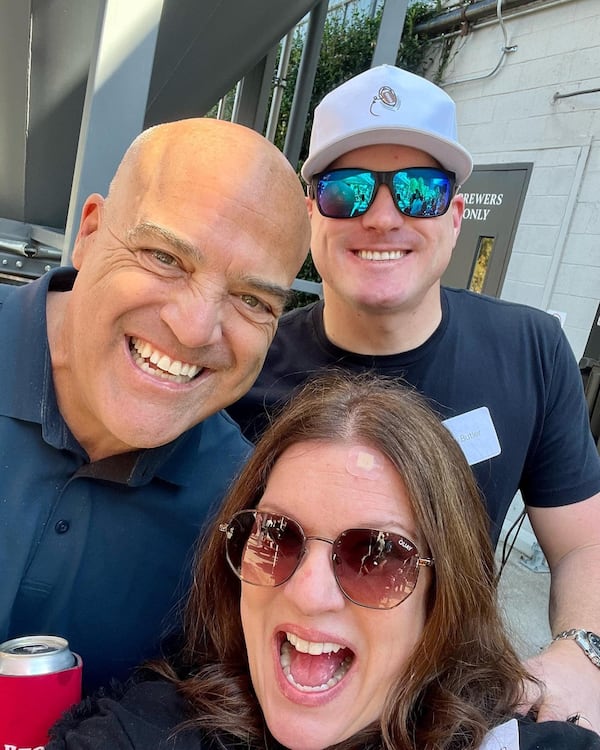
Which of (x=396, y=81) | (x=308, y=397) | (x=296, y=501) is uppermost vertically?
(x=396, y=81)

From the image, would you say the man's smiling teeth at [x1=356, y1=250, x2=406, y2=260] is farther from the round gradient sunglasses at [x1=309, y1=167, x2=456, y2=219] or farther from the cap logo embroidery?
the cap logo embroidery

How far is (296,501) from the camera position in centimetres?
124

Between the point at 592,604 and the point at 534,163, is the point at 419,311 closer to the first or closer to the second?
the point at 592,604

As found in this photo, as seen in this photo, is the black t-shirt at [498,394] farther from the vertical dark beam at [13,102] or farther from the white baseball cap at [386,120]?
the vertical dark beam at [13,102]

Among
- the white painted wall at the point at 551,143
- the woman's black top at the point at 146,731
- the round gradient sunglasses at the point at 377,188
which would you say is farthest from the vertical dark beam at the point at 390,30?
the woman's black top at the point at 146,731

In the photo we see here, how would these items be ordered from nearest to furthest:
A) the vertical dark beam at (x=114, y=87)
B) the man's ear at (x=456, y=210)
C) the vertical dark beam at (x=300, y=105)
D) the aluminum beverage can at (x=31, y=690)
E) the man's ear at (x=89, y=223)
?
the aluminum beverage can at (x=31, y=690) < the man's ear at (x=89, y=223) < the man's ear at (x=456, y=210) < the vertical dark beam at (x=114, y=87) < the vertical dark beam at (x=300, y=105)

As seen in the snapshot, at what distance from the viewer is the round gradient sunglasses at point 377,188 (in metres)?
1.83

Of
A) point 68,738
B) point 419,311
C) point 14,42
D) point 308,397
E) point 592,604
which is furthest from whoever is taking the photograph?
point 14,42

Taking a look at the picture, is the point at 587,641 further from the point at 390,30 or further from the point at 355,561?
the point at 390,30

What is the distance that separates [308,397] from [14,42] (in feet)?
8.82

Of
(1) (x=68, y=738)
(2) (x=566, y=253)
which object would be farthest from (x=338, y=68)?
(1) (x=68, y=738)

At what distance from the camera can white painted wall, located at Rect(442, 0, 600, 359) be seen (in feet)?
15.0

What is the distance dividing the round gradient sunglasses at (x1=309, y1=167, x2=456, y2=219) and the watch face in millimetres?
1257

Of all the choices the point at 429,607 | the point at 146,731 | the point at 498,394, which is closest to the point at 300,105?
the point at 498,394
